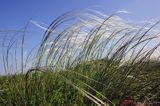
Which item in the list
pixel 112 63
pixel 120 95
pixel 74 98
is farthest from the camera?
pixel 112 63

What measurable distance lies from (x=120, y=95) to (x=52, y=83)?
28.0 inches

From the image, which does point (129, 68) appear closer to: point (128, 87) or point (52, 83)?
point (128, 87)

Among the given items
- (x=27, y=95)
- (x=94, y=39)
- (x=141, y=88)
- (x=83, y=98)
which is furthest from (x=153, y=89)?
(x=27, y=95)

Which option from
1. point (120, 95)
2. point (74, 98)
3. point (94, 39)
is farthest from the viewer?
point (94, 39)

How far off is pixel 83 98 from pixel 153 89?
719mm

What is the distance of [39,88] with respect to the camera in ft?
11.9

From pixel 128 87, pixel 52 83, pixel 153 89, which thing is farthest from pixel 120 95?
pixel 52 83

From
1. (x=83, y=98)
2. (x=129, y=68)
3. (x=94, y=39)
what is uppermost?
(x=94, y=39)

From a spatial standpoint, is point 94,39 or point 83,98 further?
point 94,39

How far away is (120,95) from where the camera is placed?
368cm

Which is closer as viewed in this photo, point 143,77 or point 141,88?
point 141,88

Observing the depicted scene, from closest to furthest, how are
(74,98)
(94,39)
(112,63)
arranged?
(74,98) → (112,63) → (94,39)

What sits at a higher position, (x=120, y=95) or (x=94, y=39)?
(x=94, y=39)

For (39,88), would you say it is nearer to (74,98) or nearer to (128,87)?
(74,98)
